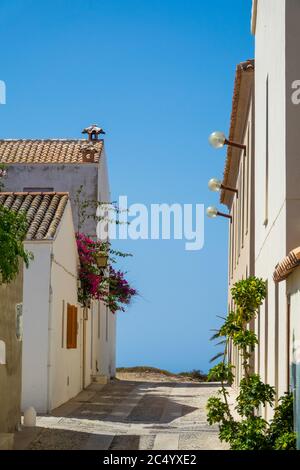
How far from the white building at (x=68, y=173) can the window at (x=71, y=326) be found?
24.8 ft

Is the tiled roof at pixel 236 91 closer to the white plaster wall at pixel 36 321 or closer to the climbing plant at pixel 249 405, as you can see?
the white plaster wall at pixel 36 321

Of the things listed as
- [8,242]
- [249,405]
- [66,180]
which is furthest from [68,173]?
[249,405]

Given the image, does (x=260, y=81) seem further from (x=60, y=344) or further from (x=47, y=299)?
(x=60, y=344)

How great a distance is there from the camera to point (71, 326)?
2198 centimetres

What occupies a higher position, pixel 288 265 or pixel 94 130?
pixel 94 130

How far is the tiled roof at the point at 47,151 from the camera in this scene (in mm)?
32594

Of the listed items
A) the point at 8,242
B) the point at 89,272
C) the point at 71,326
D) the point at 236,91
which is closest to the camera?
the point at 8,242

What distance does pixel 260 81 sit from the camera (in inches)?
604

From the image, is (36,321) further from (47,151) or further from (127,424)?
(47,151)

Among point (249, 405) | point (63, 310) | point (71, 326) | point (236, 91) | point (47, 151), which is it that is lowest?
point (249, 405)

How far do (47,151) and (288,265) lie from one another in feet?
82.4

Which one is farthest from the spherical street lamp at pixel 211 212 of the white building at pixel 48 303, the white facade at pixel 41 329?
the white facade at pixel 41 329

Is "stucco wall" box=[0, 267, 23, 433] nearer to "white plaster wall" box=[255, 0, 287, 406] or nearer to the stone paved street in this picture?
the stone paved street
